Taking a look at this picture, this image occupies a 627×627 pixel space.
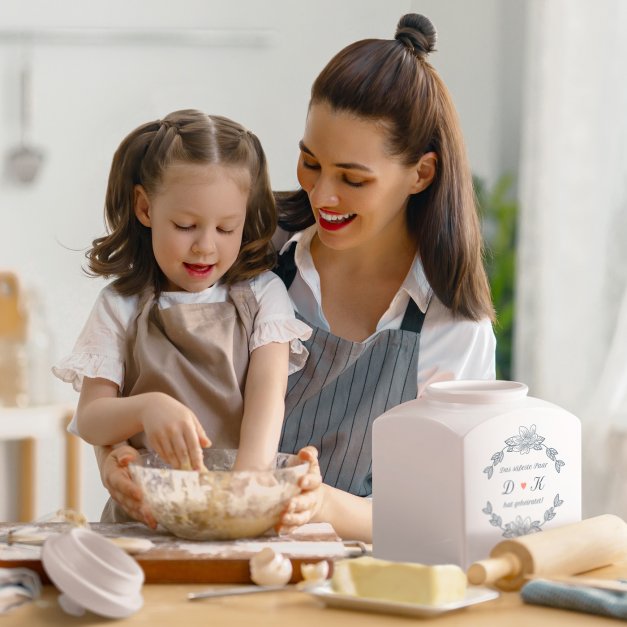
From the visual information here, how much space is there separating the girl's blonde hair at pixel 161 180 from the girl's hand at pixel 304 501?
1.35ft

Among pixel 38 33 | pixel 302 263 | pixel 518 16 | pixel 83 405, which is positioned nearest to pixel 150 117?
pixel 38 33

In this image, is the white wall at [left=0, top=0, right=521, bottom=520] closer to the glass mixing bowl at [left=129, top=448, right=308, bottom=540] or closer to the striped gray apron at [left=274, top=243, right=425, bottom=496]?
the striped gray apron at [left=274, top=243, right=425, bottom=496]

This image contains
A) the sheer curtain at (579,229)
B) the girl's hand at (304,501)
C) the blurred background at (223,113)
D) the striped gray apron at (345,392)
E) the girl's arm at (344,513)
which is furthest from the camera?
the blurred background at (223,113)

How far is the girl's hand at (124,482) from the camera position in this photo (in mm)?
1315

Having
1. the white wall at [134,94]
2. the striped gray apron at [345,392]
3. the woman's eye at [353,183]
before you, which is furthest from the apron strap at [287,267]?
the white wall at [134,94]

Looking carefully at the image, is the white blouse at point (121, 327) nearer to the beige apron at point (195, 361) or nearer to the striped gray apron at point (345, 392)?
the beige apron at point (195, 361)

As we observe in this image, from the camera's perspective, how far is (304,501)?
1.24 metres

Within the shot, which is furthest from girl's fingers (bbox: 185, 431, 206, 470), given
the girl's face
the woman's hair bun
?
the woman's hair bun

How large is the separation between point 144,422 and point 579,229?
7.42ft

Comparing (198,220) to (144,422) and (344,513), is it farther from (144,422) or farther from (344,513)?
(344,513)

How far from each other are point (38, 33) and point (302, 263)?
2.25 meters

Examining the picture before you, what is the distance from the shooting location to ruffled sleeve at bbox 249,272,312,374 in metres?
1.56

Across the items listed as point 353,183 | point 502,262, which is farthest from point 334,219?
point 502,262

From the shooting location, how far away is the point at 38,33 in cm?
367
